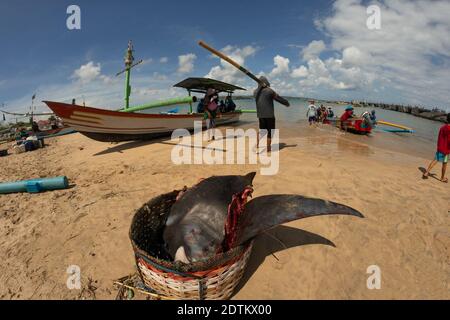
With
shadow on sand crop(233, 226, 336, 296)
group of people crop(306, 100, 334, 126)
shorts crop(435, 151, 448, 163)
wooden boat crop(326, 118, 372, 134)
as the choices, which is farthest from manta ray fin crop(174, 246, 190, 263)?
group of people crop(306, 100, 334, 126)

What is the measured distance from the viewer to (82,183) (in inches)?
238

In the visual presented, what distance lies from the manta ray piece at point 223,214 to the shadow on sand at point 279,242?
0.71 meters

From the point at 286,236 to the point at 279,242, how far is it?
20cm

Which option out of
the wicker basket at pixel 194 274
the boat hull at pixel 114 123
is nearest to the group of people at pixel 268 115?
the boat hull at pixel 114 123

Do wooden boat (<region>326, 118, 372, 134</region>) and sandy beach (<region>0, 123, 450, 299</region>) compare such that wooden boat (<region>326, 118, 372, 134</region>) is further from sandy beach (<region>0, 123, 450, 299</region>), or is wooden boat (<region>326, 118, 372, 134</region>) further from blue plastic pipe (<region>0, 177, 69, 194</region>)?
blue plastic pipe (<region>0, 177, 69, 194</region>)

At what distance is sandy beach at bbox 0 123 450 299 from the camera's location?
293cm

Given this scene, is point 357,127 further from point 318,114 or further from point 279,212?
point 279,212

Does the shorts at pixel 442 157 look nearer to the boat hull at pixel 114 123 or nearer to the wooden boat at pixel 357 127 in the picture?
the wooden boat at pixel 357 127

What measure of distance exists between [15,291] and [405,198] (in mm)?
6448

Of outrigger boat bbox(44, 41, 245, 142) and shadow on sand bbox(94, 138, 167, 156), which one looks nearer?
outrigger boat bbox(44, 41, 245, 142)

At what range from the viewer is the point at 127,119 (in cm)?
1008

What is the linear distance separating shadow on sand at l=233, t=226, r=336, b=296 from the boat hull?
27.4 ft

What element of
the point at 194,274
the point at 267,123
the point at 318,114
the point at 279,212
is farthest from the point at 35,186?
the point at 318,114

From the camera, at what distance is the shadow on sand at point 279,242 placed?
3.34 meters
